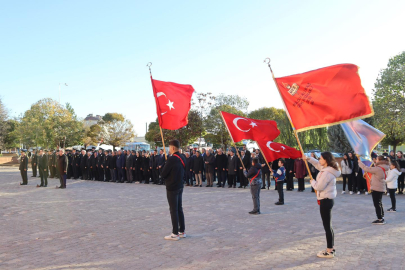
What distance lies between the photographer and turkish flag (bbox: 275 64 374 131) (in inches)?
304

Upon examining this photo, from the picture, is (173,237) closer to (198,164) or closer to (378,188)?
(378,188)

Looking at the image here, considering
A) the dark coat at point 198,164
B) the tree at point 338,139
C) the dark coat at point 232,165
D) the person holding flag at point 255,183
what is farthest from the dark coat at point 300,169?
the tree at point 338,139

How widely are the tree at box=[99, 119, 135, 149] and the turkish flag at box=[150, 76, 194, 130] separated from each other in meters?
57.5

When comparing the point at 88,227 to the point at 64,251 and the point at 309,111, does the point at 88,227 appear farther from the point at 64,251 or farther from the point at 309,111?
the point at 309,111

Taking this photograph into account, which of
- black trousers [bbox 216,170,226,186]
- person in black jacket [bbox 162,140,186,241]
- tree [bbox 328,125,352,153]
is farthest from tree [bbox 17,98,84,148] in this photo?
person in black jacket [bbox 162,140,186,241]

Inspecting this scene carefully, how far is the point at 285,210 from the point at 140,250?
5.89 m

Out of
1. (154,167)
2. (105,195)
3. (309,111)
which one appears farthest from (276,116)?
(309,111)

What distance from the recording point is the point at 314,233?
814cm

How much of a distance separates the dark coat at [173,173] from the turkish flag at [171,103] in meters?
2.86

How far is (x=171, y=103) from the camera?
10852mm

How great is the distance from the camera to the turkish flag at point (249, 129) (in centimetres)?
1227

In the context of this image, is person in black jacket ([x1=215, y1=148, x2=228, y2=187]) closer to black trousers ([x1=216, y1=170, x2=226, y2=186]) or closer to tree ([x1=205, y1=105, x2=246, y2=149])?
black trousers ([x1=216, y1=170, x2=226, y2=186])

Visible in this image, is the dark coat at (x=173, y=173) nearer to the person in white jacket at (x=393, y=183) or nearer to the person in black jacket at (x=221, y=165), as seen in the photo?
the person in white jacket at (x=393, y=183)

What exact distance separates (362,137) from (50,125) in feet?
170
